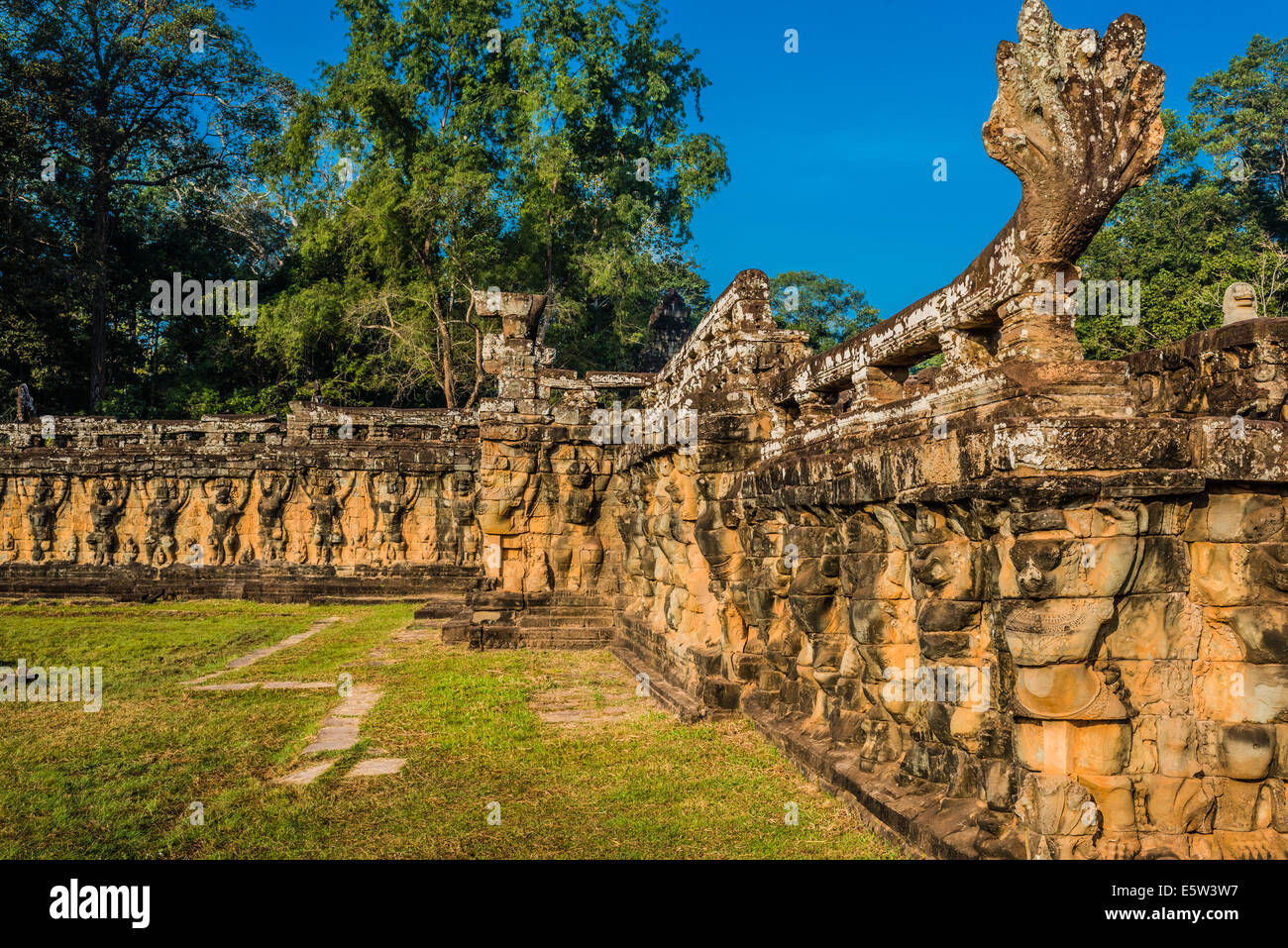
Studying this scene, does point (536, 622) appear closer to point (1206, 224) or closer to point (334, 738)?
point (334, 738)

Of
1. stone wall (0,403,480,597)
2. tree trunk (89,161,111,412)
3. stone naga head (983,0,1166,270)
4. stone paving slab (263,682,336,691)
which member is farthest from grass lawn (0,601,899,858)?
tree trunk (89,161,111,412)

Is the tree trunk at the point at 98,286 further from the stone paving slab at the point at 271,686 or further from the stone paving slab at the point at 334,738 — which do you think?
the stone paving slab at the point at 334,738

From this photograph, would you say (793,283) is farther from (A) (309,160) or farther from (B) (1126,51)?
(B) (1126,51)

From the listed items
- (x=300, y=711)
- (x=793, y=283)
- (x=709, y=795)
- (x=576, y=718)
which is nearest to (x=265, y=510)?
(x=300, y=711)

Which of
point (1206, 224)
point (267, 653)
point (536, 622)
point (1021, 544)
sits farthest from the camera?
point (1206, 224)

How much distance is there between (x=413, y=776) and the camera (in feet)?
18.8

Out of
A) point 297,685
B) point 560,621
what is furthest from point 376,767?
point 560,621

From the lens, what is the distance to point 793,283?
40844mm

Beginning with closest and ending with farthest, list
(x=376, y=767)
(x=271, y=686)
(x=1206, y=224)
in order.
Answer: (x=376, y=767)
(x=271, y=686)
(x=1206, y=224)

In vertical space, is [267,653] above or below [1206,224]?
below

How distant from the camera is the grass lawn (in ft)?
14.7

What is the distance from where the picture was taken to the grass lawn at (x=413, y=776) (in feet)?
14.7

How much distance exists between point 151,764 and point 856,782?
175 inches

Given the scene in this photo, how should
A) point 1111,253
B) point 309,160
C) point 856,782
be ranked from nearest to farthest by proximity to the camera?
point 856,782
point 1111,253
point 309,160
